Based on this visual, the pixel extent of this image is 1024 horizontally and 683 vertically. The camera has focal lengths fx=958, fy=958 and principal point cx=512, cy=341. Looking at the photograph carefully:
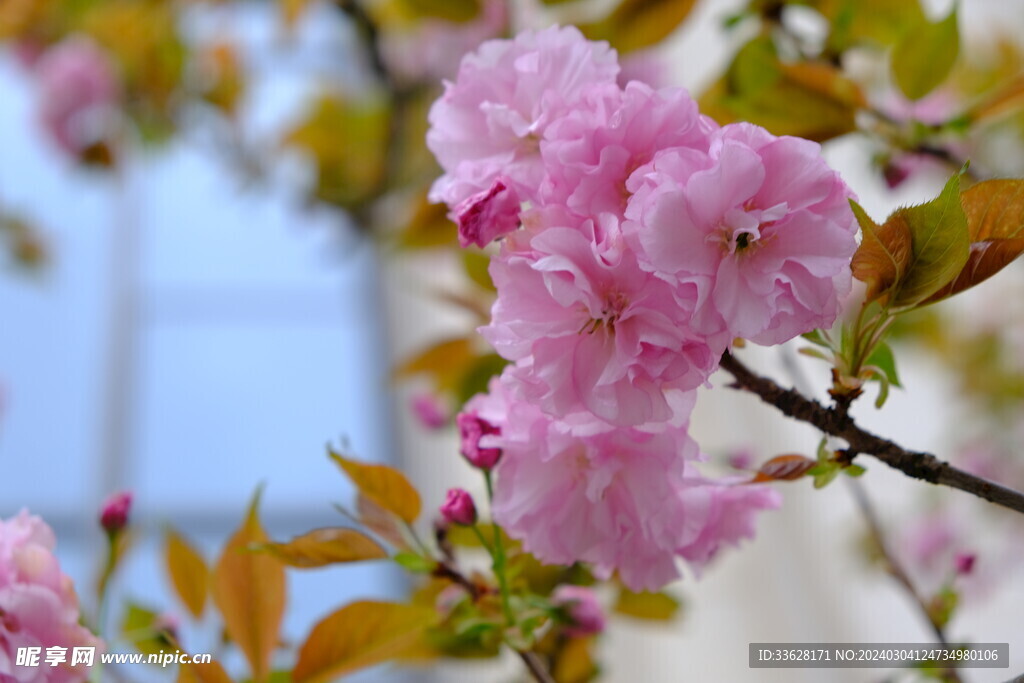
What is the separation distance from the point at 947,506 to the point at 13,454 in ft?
6.62

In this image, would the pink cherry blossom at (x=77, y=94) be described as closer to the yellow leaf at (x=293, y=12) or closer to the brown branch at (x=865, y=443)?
the yellow leaf at (x=293, y=12)

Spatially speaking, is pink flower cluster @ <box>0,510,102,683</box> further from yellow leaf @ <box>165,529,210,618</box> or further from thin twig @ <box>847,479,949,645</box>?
thin twig @ <box>847,479,949,645</box>

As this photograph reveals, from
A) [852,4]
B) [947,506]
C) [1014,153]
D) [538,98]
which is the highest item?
[1014,153]

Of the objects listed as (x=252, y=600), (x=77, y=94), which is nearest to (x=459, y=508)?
(x=252, y=600)

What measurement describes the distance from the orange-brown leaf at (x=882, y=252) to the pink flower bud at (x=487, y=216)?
0.35ft

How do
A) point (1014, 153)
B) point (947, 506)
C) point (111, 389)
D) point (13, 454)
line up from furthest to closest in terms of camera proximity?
point (111, 389), point (13, 454), point (947, 506), point (1014, 153)

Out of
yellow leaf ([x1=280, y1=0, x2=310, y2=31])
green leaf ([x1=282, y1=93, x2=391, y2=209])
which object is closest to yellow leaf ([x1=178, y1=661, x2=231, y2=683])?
yellow leaf ([x1=280, y1=0, x2=310, y2=31])

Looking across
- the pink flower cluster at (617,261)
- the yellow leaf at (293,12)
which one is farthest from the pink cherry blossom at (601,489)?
the yellow leaf at (293,12)

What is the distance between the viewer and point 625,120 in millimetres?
297

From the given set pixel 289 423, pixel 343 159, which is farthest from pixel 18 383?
pixel 343 159

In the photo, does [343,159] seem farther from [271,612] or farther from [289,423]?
[289,423]

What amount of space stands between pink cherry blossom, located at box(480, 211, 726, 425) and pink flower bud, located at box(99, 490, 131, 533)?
26cm

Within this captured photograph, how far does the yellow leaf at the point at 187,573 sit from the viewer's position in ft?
1.74

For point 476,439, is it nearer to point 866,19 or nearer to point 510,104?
point 510,104
